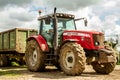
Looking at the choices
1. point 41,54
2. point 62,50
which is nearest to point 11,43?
point 41,54

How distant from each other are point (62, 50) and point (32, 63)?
2896mm

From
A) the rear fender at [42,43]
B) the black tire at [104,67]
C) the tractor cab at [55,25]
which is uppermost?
the tractor cab at [55,25]

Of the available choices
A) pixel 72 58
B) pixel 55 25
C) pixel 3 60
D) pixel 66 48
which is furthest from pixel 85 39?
pixel 3 60

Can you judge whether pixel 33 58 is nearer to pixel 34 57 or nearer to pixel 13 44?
pixel 34 57

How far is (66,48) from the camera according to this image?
45.0ft

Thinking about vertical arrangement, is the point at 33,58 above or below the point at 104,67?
above

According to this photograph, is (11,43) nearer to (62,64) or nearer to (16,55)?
(16,55)

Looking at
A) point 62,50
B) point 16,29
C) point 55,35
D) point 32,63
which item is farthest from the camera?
point 16,29

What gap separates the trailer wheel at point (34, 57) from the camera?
15367mm

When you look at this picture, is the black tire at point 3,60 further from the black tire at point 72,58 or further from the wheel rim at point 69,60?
the wheel rim at point 69,60

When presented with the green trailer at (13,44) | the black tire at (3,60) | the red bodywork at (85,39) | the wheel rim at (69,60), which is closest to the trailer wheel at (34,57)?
the wheel rim at (69,60)

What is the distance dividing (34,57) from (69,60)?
2.99m

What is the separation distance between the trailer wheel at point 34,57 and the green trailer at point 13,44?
3.64m

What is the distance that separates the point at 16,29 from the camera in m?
20.1
